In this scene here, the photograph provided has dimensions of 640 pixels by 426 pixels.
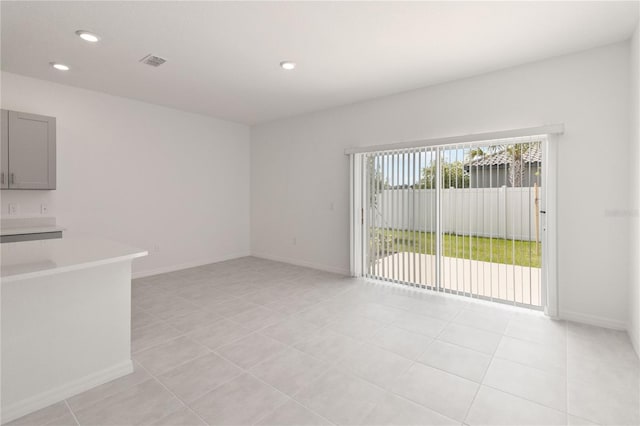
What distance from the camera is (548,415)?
179 cm

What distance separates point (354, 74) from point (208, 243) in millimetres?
3948

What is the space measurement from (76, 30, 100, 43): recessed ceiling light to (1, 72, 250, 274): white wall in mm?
1716

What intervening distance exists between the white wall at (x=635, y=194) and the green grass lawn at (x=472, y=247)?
76 centimetres

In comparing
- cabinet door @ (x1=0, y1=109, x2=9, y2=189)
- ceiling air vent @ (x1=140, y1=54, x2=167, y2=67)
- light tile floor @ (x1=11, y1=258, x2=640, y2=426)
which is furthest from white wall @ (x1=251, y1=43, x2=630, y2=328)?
cabinet door @ (x1=0, y1=109, x2=9, y2=189)

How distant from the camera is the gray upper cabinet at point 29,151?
11.3 feet

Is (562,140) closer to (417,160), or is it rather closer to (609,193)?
(609,193)

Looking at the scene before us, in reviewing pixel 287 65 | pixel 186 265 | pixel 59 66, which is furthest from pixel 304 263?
pixel 59 66

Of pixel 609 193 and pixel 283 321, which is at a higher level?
pixel 609 193

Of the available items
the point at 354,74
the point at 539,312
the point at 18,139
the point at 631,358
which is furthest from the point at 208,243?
the point at 631,358

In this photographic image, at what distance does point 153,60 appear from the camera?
11.0ft

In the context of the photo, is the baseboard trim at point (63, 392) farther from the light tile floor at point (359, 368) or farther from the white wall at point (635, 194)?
the white wall at point (635, 194)

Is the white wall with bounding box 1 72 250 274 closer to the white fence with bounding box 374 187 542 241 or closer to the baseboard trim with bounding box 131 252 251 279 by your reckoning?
the baseboard trim with bounding box 131 252 251 279

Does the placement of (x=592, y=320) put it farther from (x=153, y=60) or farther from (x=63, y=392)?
(x=153, y=60)

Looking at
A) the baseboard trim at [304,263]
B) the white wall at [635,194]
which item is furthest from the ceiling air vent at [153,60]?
the white wall at [635,194]
